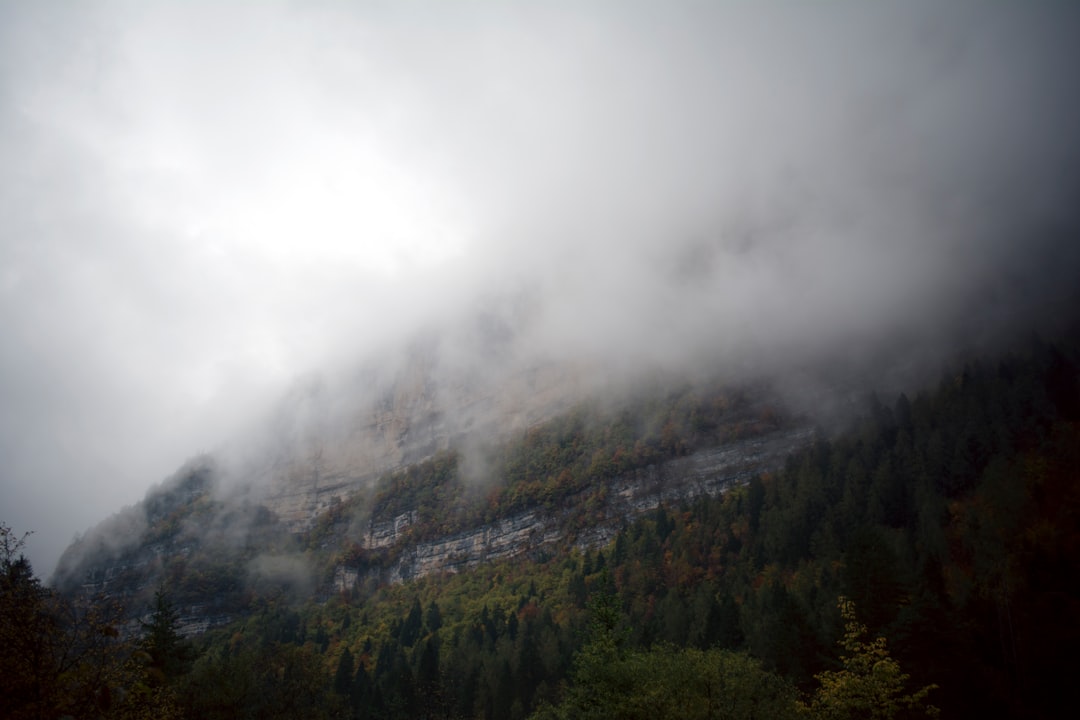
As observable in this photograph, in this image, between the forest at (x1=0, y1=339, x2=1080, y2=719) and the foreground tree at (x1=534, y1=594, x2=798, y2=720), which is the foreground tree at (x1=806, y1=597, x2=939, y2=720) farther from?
the foreground tree at (x1=534, y1=594, x2=798, y2=720)

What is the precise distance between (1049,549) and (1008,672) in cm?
1404

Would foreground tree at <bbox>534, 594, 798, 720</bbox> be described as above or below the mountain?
below

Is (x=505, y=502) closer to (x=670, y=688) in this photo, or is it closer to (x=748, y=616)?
(x=748, y=616)

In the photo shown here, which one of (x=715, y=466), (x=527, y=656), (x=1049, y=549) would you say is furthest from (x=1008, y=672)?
(x=715, y=466)

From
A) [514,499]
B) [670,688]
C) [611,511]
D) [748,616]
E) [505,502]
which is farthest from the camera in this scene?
[505,502]

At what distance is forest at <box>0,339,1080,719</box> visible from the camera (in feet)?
98.1

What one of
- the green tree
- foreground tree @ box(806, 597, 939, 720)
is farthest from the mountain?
foreground tree @ box(806, 597, 939, 720)

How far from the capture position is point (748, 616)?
66.5 metres

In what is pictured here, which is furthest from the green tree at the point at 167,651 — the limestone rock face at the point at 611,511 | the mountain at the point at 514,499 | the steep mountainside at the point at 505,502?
the steep mountainside at the point at 505,502

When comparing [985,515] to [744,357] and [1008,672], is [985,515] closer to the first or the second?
[1008,672]

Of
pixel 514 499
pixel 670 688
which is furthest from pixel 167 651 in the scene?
pixel 514 499

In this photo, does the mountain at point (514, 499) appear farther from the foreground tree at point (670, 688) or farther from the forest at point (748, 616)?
the foreground tree at point (670, 688)

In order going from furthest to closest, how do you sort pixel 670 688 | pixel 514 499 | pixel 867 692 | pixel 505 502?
pixel 505 502 → pixel 514 499 → pixel 867 692 → pixel 670 688

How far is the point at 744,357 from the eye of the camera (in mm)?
174125
